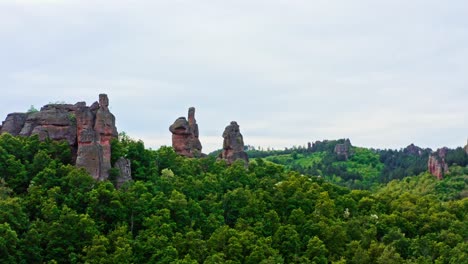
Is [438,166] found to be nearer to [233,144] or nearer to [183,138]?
[233,144]

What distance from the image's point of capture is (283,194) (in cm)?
7012

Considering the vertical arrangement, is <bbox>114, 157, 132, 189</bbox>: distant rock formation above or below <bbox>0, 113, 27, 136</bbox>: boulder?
below

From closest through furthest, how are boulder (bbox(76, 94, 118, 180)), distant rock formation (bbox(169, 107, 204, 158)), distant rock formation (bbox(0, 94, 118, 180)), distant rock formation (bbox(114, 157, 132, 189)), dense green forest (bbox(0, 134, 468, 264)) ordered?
dense green forest (bbox(0, 134, 468, 264)), boulder (bbox(76, 94, 118, 180)), distant rock formation (bbox(0, 94, 118, 180)), distant rock formation (bbox(114, 157, 132, 189)), distant rock formation (bbox(169, 107, 204, 158))

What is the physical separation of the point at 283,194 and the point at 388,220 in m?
11.3

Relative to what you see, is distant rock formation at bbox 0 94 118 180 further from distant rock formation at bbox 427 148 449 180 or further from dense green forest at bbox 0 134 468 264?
distant rock formation at bbox 427 148 449 180

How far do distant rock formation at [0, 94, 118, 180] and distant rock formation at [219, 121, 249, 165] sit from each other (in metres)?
20.6

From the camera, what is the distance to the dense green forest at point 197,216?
51562 millimetres

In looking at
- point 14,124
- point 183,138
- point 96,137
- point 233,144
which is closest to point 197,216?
point 96,137

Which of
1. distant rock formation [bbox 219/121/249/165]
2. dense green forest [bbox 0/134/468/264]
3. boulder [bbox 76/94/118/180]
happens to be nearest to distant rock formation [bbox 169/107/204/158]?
distant rock formation [bbox 219/121/249/165]

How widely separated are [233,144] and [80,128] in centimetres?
2540

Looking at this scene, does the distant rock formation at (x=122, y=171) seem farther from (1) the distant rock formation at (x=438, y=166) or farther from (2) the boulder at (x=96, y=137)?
(1) the distant rock formation at (x=438, y=166)

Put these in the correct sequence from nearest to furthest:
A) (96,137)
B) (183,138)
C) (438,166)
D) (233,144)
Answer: (96,137)
(183,138)
(233,144)
(438,166)

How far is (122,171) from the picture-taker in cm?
6303

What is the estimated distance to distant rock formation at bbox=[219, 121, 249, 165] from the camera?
273ft
